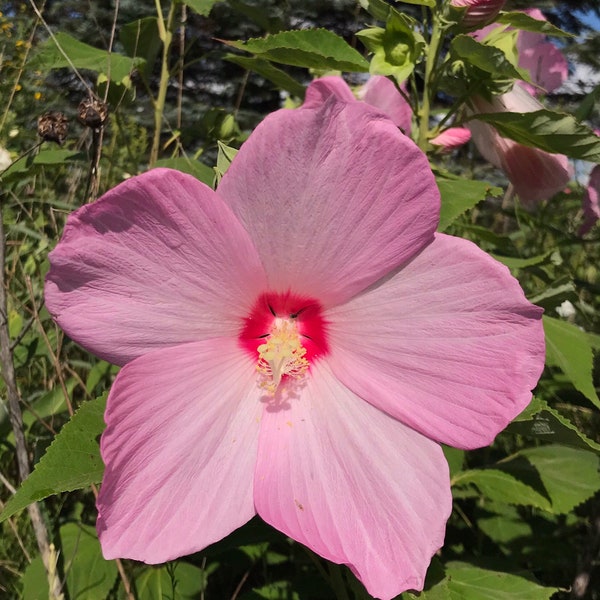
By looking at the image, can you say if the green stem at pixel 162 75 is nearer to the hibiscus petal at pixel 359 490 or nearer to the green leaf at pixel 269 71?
the green leaf at pixel 269 71

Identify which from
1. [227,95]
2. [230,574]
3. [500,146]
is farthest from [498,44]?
[227,95]

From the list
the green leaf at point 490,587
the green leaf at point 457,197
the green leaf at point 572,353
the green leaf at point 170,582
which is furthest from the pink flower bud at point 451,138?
the green leaf at point 170,582

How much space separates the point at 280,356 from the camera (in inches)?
37.0

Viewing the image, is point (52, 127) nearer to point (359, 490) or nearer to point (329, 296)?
point (329, 296)

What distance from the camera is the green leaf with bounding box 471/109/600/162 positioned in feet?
3.43

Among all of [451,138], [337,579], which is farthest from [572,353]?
[337,579]

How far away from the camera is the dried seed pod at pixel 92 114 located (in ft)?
3.49

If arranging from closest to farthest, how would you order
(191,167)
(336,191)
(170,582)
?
(336,191), (170,582), (191,167)

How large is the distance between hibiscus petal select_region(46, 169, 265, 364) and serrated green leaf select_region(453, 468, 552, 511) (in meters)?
0.84

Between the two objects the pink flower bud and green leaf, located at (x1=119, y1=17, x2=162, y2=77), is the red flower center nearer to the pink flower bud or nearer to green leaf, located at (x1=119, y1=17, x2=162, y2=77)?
the pink flower bud

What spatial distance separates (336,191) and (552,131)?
48cm

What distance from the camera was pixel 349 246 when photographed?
0.82m

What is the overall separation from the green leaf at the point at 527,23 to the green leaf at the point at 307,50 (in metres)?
0.24

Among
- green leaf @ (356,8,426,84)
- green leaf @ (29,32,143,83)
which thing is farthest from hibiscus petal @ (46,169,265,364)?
green leaf @ (29,32,143,83)
